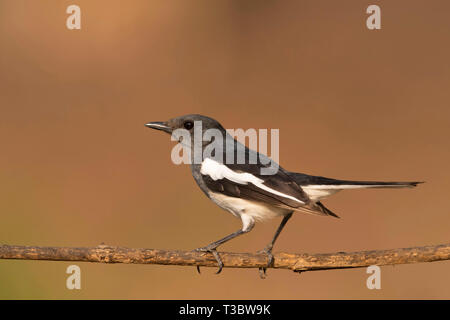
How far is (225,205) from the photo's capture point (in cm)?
333

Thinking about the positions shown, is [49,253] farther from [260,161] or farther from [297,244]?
[297,244]

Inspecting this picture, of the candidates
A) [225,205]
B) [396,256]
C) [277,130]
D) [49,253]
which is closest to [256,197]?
[225,205]

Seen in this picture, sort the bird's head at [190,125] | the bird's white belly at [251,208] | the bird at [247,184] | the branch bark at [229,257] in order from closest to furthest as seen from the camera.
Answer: the branch bark at [229,257]
the bird at [247,184]
the bird's white belly at [251,208]
the bird's head at [190,125]

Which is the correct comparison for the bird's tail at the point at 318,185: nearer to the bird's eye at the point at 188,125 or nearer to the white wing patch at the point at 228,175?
the white wing patch at the point at 228,175

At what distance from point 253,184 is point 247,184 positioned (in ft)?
0.12

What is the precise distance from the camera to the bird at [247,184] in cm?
308

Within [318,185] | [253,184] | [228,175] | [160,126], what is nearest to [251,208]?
[253,184]

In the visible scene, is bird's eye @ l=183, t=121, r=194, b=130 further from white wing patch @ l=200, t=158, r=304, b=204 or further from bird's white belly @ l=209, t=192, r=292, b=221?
bird's white belly @ l=209, t=192, r=292, b=221

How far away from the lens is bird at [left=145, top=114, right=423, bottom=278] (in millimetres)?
3076

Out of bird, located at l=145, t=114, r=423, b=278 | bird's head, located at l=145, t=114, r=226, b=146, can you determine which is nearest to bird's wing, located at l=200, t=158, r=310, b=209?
bird, located at l=145, t=114, r=423, b=278

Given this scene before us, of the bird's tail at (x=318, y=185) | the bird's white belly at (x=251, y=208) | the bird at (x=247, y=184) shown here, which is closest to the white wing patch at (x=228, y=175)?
the bird at (x=247, y=184)

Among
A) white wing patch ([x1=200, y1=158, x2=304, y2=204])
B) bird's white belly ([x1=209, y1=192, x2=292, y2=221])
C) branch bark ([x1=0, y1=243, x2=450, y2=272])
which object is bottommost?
branch bark ([x1=0, y1=243, x2=450, y2=272])

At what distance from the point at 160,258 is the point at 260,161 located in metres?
1.15

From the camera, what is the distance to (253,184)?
324cm
